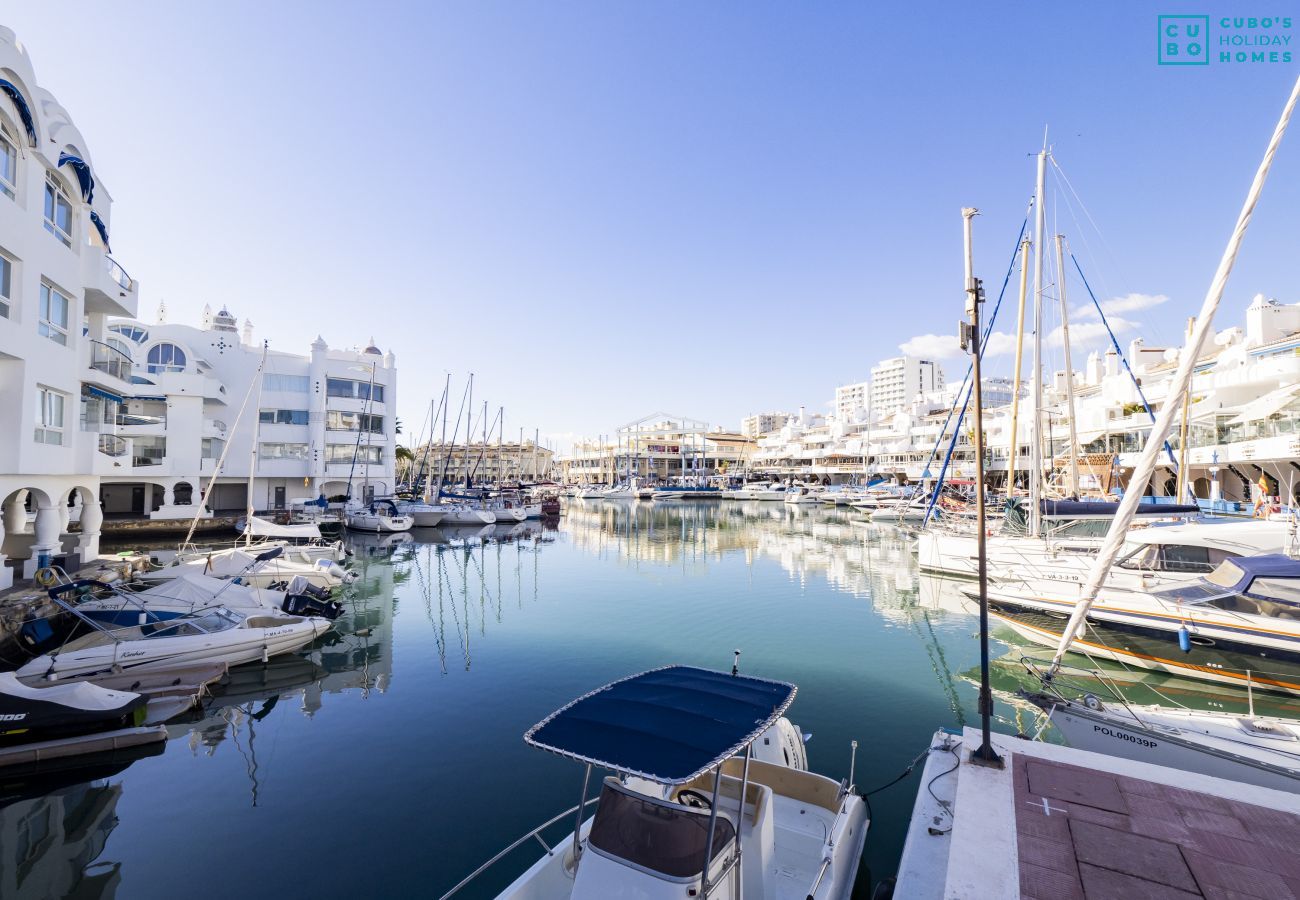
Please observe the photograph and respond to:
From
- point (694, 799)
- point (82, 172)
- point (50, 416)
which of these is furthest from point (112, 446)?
point (694, 799)

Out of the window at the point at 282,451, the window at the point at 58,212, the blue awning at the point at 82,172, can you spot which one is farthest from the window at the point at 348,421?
the window at the point at 58,212

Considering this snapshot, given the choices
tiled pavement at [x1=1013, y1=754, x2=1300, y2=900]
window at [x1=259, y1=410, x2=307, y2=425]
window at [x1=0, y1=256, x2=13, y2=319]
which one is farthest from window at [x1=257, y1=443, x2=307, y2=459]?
tiled pavement at [x1=1013, y1=754, x2=1300, y2=900]

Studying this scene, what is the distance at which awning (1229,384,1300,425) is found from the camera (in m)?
33.8

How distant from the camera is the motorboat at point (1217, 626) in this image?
11922mm

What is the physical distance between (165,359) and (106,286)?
86.0 ft

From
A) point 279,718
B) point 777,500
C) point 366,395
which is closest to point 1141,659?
point 279,718

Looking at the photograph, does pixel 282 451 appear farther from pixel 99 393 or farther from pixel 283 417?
pixel 99 393

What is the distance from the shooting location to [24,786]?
30.2ft

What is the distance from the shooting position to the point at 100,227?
67.0 feet

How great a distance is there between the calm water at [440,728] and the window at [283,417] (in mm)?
26860

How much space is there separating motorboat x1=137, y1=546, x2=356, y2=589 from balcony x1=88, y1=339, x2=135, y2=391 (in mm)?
6988

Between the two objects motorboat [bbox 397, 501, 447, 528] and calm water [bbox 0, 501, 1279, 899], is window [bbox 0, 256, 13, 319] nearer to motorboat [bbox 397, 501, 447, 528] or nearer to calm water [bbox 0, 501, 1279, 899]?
calm water [bbox 0, 501, 1279, 899]

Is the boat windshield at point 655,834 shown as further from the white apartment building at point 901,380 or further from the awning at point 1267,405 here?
the white apartment building at point 901,380

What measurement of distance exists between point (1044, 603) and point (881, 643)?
4.48 metres
